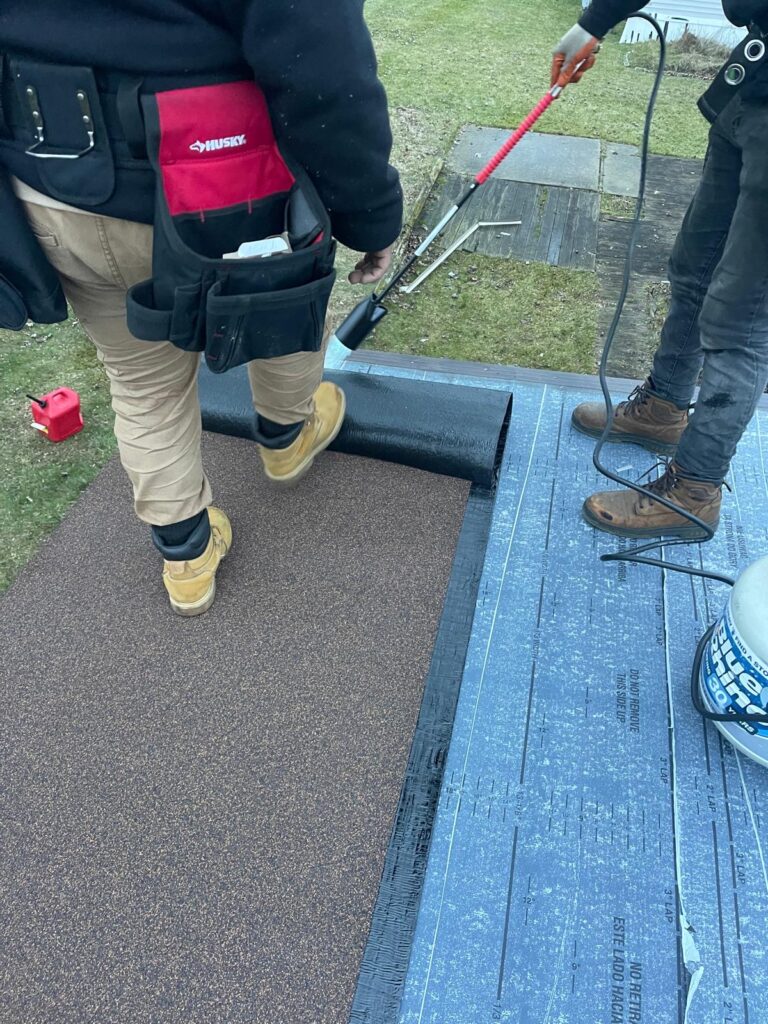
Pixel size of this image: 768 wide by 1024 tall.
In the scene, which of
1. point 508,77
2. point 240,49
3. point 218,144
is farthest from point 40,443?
point 508,77

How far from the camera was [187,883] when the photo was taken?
1.29 meters

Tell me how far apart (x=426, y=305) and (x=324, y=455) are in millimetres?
1050

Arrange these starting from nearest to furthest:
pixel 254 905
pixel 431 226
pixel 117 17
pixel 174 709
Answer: pixel 117 17
pixel 254 905
pixel 174 709
pixel 431 226

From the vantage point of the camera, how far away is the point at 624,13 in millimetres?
1699

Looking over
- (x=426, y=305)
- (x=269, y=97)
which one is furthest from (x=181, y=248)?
(x=426, y=305)

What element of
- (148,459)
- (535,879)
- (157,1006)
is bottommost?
(157,1006)

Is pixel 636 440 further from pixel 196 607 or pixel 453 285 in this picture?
pixel 196 607

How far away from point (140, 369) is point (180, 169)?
46cm

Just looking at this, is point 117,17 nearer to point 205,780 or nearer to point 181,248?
point 181,248

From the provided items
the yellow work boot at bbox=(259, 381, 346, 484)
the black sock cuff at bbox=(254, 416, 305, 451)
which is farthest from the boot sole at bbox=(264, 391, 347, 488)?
the black sock cuff at bbox=(254, 416, 305, 451)

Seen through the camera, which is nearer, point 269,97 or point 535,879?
point 269,97

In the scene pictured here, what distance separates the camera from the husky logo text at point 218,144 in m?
1.08

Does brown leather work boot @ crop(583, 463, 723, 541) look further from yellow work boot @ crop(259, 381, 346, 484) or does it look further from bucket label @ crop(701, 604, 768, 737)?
yellow work boot @ crop(259, 381, 346, 484)

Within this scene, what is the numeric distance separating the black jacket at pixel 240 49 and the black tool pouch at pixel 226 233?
48mm
